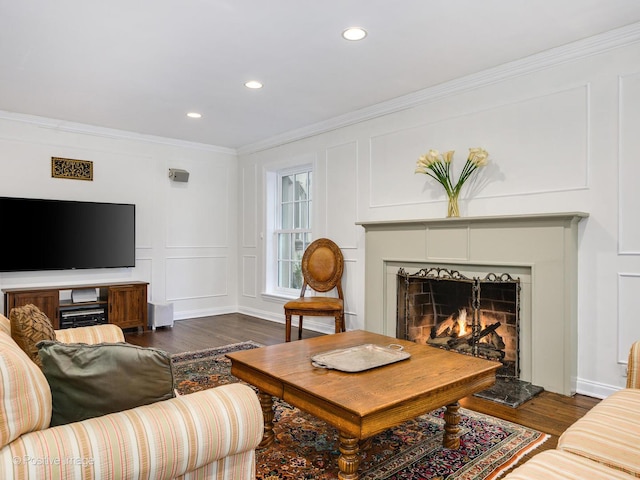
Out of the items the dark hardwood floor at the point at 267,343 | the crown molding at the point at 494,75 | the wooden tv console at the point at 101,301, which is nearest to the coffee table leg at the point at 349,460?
the dark hardwood floor at the point at 267,343

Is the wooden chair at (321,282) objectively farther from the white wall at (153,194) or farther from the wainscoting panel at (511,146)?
the white wall at (153,194)

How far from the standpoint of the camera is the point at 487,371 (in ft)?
6.89

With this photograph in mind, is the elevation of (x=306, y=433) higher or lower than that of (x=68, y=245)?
lower

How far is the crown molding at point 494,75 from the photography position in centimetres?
286

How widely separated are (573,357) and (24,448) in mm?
3159

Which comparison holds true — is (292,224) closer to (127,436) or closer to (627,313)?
(627,313)

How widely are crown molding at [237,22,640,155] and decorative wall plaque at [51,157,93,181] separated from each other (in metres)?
2.54

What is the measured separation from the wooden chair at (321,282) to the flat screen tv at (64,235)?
2218 millimetres

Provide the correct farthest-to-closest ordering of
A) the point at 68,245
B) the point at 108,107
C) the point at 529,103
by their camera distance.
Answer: the point at 68,245, the point at 108,107, the point at 529,103

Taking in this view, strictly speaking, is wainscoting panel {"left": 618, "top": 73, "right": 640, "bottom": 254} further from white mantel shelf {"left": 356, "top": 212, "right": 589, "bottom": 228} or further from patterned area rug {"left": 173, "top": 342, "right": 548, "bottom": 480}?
patterned area rug {"left": 173, "top": 342, "right": 548, "bottom": 480}

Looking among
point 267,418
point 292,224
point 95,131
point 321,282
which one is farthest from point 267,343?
point 95,131

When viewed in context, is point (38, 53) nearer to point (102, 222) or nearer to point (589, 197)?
point (102, 222)

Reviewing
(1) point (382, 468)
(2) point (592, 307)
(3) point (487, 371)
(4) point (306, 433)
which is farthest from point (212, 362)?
(2) point (592, 307)

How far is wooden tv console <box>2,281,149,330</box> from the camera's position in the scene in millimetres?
4441
